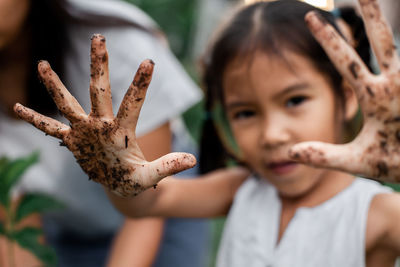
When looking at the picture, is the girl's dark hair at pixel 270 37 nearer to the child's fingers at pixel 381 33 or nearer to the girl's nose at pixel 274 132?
the girl's nose at pixel 274 132

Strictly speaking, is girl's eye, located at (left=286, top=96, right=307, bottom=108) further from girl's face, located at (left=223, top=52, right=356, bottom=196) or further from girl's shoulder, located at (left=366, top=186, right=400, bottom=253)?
girl's shoulder, located at (left=366, top=186, right=400, bottom=253)

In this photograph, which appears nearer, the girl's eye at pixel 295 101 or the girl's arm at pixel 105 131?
the girl's arm at pixel 105 131

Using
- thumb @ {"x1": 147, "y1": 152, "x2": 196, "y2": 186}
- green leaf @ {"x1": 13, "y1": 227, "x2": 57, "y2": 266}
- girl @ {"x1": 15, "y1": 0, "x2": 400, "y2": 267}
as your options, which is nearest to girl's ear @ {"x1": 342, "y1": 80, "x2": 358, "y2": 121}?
girl @ {"x1": 15, "y1": 0, "x2": 400, "y2": 267}

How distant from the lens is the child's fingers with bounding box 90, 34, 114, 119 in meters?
0.78

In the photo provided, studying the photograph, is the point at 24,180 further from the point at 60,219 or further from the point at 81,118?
the point at 81,118

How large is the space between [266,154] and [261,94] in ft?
0.54

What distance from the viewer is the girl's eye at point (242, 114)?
48.7 inches

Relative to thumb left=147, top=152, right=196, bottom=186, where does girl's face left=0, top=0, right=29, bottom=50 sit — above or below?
above

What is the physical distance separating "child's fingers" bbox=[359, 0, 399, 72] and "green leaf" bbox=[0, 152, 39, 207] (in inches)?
35.8

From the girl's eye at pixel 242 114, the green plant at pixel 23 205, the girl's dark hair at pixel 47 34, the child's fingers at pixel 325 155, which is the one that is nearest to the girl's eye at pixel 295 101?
the girl's eye at pixel 242 114

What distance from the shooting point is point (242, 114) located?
1256 millimetres

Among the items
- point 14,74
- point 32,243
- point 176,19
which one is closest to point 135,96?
point 32,243

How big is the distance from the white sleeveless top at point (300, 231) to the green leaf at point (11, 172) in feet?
2.12

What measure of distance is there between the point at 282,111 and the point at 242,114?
131 millimetres
